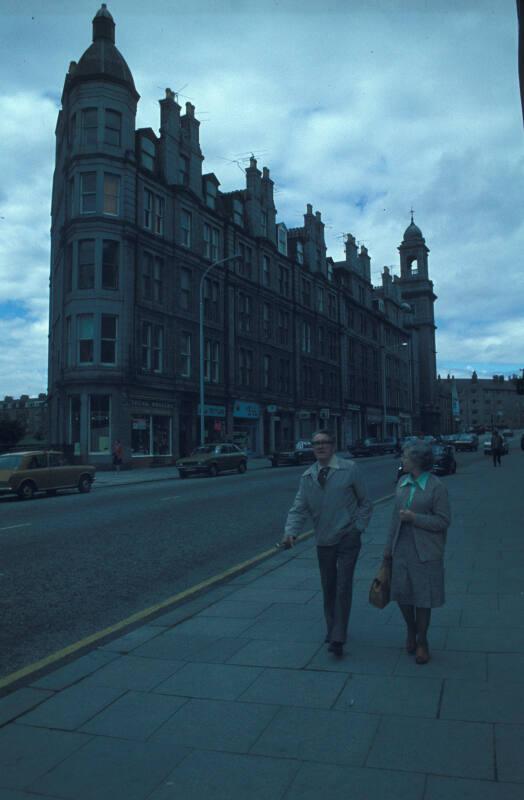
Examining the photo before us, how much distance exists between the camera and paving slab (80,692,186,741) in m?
3.78

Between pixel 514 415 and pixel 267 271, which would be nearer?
pixel 267 271

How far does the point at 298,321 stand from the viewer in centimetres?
5425

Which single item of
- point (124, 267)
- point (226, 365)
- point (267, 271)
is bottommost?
point (226, 365)

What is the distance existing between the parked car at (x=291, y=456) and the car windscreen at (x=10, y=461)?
17994 millimetres

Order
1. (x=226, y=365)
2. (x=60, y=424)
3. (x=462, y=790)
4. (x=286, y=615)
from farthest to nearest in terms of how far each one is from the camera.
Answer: (x=226, y=365) < (x=60, y=424) < (x=286, y=615) < (x=462, y=790)

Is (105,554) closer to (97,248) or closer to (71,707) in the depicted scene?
(71,707)

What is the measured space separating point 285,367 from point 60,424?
21120 mm

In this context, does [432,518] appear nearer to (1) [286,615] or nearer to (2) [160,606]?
(1) [286,615]

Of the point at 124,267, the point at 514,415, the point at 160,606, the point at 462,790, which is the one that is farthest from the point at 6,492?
the point at 514,415

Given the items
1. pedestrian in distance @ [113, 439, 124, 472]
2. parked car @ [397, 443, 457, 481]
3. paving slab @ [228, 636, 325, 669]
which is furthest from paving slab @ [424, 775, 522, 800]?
pedestrian in distance @ [113, 439, 124, 472]

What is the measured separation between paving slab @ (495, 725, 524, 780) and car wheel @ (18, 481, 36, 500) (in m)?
18.5

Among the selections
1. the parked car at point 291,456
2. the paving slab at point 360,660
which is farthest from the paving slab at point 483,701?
the parked car at point 291,456

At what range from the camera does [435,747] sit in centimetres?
346

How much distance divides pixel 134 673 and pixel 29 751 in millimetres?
1214
